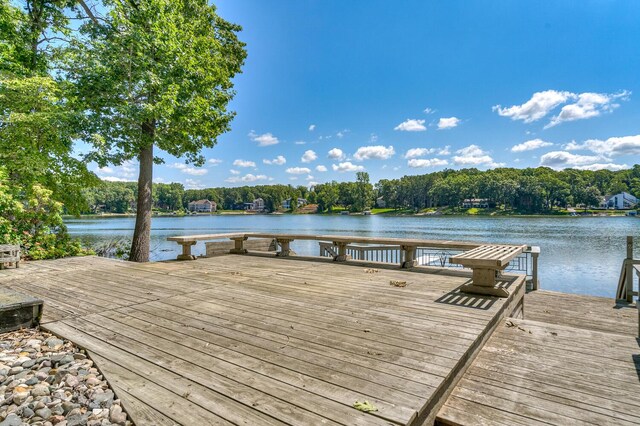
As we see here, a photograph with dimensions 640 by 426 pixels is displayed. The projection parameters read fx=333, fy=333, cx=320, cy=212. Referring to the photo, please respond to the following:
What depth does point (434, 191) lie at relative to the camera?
77812 mm

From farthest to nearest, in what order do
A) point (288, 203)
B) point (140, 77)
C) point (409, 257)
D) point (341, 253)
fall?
point (288, 203), point (140, 77), point (341, 253), point (409, 257)

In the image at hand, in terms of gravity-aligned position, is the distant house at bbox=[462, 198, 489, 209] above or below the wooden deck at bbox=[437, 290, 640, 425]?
above

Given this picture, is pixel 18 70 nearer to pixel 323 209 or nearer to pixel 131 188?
pixel 131 188

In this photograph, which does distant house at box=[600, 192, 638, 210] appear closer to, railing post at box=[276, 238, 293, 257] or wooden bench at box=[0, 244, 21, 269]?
railing post at box=[276, 238, 293, 257]

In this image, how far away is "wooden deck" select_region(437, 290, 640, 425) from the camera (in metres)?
1.84

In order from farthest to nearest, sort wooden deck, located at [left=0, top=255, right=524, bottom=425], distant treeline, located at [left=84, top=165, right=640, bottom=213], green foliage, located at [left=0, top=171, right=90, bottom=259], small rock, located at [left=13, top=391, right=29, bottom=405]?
distant treeline, located at [left=84, top=165, right=640, bottom=213] < green foliage, located at [left=0, top=171, right=90, bottom=259] < small rock, located at [left=13, top=391, right=29, bottom=405] < wooden deck, located at [left=0, top=255, right=524, bottom=425]

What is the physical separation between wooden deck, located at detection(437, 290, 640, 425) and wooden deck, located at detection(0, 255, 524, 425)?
14 centimetres

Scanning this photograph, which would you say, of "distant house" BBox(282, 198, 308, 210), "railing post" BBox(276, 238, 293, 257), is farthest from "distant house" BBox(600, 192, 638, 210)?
"railing post" BBox(276, 238, 293, 257)

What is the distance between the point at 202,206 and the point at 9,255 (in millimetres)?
99839

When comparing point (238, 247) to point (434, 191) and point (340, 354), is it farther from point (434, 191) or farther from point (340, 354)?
point (434, 191)

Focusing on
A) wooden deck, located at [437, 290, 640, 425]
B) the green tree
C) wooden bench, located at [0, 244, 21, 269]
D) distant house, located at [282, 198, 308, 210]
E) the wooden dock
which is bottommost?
wooden deck, located at [437, 290, 640, 425]

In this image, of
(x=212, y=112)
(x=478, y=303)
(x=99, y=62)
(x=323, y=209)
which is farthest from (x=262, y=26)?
(x=323, y=209)

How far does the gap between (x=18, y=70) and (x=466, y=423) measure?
12.2m

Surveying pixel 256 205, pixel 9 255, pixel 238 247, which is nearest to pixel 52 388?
pixel 238 247
